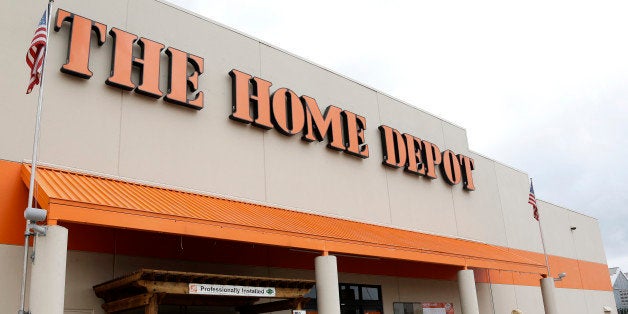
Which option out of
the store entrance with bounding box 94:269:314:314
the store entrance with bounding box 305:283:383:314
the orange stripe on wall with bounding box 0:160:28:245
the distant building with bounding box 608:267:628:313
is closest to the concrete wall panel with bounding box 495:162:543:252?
the store entrance with bounding box 305:283:383:314

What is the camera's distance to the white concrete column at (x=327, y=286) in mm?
13086

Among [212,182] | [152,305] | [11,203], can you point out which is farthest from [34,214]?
[212,182]

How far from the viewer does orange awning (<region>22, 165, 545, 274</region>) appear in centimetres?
1007

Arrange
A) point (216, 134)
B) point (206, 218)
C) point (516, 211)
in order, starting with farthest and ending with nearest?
point (516, 211), point (216, 134), point (206, 218)

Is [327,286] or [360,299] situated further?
[360,299]

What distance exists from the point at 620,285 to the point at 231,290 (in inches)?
2006

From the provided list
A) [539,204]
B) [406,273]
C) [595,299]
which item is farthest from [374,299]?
[595,299]

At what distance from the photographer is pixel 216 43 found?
621 inches

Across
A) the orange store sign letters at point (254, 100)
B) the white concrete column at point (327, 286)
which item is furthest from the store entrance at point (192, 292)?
the orange store sign letters at point (254, 100)

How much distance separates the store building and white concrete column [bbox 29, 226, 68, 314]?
0.02 m

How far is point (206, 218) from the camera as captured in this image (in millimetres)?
11469

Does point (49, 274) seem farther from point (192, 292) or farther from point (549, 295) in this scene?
point (549, 295)

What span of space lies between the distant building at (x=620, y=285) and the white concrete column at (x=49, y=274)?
50.7 meters

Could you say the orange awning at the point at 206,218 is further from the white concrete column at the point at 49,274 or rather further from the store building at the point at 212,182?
the white concrete column at the point at 49,274
